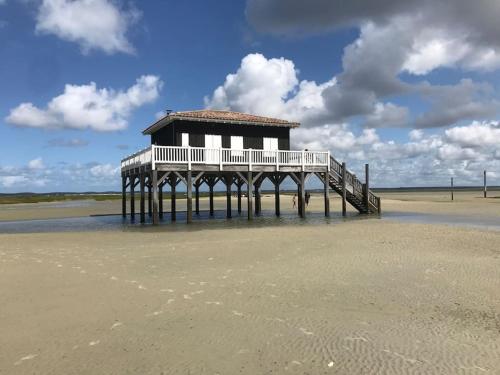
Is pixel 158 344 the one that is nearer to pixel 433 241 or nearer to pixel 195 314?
pixel 195 314

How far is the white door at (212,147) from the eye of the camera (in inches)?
883

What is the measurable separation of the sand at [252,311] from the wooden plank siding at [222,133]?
12412mm

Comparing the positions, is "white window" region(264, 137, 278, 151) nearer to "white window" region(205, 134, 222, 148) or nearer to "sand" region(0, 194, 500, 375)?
"white window" region(205, 134, 222, 148)

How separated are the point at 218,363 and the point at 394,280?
16.8 feet

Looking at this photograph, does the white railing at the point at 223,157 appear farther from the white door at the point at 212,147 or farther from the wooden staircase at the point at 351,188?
the wooden staircase at the point at 351,188

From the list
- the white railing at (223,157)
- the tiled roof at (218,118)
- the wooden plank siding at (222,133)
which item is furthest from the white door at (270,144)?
the tiled roof at (218,118)

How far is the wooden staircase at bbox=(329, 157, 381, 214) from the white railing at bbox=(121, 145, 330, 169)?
1.12 metres

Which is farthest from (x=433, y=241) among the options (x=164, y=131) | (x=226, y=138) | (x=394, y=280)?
(x=164, y=131)

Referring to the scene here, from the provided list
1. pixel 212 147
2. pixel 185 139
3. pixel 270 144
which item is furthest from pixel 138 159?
pixel 270 144

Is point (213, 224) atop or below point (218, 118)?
below

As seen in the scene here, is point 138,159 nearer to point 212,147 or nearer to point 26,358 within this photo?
→ point 212,147

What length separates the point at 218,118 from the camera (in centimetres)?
2414

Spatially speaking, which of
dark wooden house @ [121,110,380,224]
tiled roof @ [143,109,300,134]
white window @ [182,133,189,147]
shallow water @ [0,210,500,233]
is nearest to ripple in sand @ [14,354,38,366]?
shallow water @ [0,210,500,233]

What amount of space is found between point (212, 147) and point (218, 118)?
1.70 metres
